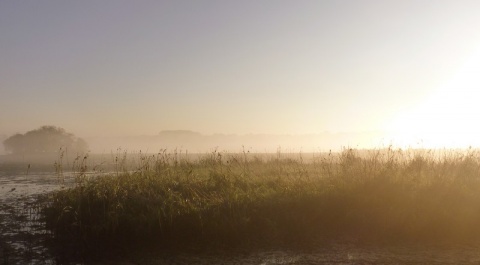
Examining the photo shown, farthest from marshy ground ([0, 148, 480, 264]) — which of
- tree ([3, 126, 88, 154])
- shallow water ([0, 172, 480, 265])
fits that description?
tree ([3, 126, 88, 154])

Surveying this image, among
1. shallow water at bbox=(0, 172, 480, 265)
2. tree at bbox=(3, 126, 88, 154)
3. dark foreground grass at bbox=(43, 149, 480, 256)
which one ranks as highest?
tree at bbox=(3, 126, 88, 154)

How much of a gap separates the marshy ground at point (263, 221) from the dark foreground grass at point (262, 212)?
0.11 ft

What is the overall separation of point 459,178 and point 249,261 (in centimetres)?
1140

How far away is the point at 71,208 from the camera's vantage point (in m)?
12.1

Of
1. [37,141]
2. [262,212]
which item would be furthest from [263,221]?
[37,141]

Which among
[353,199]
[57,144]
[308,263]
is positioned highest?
[57,144]

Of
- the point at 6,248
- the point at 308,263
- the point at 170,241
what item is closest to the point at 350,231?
the point at 308,263

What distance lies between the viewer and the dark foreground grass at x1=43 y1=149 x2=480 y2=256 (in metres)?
10.9

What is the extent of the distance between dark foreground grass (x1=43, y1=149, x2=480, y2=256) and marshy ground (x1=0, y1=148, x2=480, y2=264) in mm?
32

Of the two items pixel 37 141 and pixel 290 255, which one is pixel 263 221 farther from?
pixel 37 141

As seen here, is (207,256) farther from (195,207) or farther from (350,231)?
(350,231)

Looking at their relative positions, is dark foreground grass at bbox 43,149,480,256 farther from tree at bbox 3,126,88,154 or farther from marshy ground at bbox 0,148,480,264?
tree at bbox 3,126,88,154

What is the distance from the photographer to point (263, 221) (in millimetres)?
11648

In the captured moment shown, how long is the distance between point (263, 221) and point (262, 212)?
475mm
